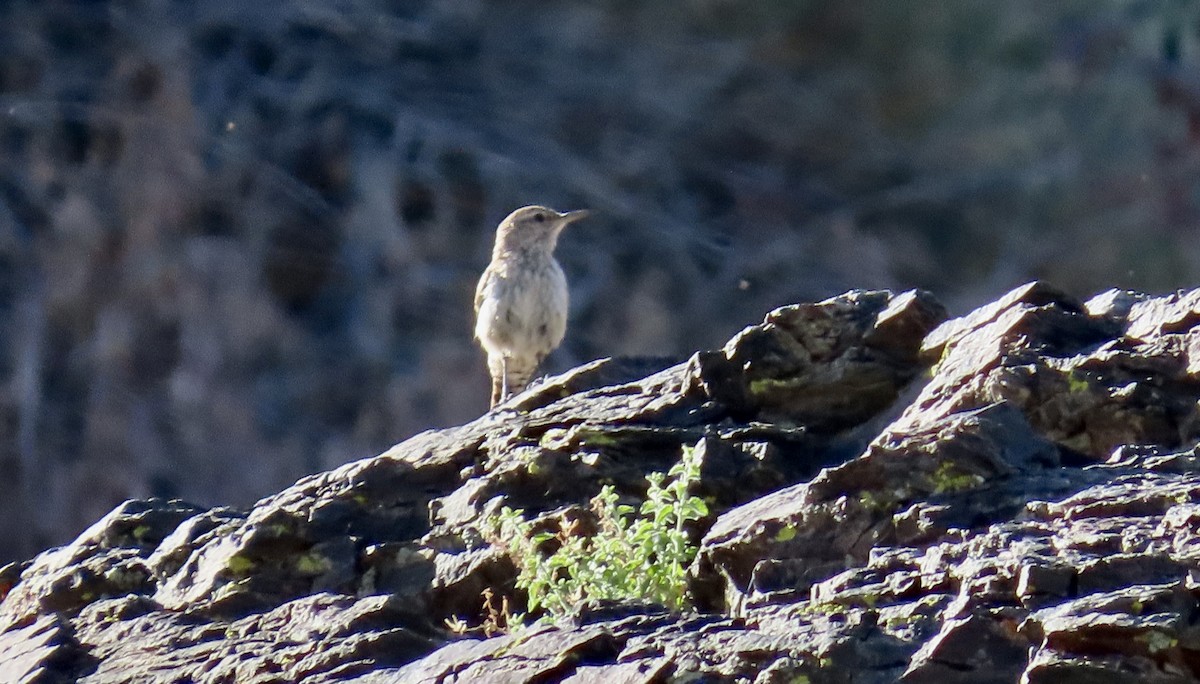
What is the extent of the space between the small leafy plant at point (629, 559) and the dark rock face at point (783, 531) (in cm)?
8

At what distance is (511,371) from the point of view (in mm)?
10578

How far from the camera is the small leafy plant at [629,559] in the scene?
16.0 ft

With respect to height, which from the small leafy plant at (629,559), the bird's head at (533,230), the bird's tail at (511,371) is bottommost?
the small leafy plant at (629,559)

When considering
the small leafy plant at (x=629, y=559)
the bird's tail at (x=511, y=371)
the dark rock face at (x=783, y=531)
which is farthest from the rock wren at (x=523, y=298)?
the small leafy plant at (x=629, y=559)

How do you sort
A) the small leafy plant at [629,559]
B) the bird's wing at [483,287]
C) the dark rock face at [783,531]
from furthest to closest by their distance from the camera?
the bird's wing at [483,287]
the small leafy plant at [629,559]
the dark rock face at [783,531]

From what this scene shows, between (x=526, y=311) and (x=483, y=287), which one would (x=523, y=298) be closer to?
(x=526, y=311)

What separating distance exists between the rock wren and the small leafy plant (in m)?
4.99

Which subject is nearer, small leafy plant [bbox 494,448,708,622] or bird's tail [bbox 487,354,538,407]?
small leafy plant [bbox 494,448,708,622]

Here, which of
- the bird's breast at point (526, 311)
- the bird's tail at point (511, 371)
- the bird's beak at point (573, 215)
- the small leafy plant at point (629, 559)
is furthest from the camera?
the bird's tail at point (511, 371)

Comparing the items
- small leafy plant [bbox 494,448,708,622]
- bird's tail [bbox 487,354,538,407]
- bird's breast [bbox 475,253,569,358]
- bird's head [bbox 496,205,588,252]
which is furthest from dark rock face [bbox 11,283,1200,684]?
bird's head [bbox 496,205,588,252]

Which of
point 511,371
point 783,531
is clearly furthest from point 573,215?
point 783,531

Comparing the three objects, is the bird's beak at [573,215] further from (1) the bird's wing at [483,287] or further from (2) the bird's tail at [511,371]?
(2) the bird's tail at [511,371]

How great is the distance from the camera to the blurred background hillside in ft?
41.8

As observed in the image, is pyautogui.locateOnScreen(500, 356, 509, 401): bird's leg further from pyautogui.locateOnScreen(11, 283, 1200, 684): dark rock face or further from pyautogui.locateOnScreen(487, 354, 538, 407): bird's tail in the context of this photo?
pyautogui.locateOnScreen(11, 283, 1200, 684): dark rock face
